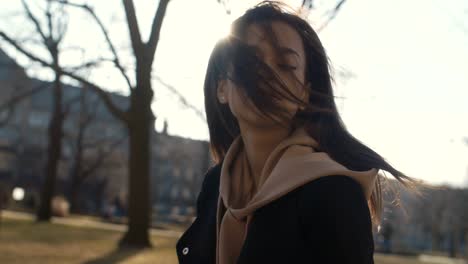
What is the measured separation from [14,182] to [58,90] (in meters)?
39.2

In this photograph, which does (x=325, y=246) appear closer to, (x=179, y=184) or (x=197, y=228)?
(x=197, y=228)

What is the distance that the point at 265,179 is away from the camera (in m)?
1.70

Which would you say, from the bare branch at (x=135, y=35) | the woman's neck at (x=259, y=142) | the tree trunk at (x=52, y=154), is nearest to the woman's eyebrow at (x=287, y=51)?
the woman's neck at (x=259, y=142)

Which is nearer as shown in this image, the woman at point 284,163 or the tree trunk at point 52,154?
the woman at point 284,163

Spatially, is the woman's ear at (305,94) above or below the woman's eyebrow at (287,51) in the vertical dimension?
below

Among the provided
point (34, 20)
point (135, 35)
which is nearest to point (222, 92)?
point (135, 35)

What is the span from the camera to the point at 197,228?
2125 millimetres

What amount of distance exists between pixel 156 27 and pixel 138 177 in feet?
12.0

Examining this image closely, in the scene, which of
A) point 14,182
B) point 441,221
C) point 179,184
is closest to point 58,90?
point 14,182

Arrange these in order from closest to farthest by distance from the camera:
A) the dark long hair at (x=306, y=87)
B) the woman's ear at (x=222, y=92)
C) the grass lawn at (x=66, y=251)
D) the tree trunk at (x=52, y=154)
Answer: the dark long hair at (x=306, y=87) → the woman's ear at (x=222, y=92) → the grass lawn at (x=66, y=251) → the tree trunk at (x=52, y=154)

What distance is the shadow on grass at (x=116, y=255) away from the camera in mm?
10533

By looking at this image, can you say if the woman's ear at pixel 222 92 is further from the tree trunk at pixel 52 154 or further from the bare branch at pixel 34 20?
the tree trunk at pixel 52 154

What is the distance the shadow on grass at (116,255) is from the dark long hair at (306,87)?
9.00 meters

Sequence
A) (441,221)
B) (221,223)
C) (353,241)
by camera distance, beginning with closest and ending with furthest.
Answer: (353,241)
(221,223)
(441,221)
